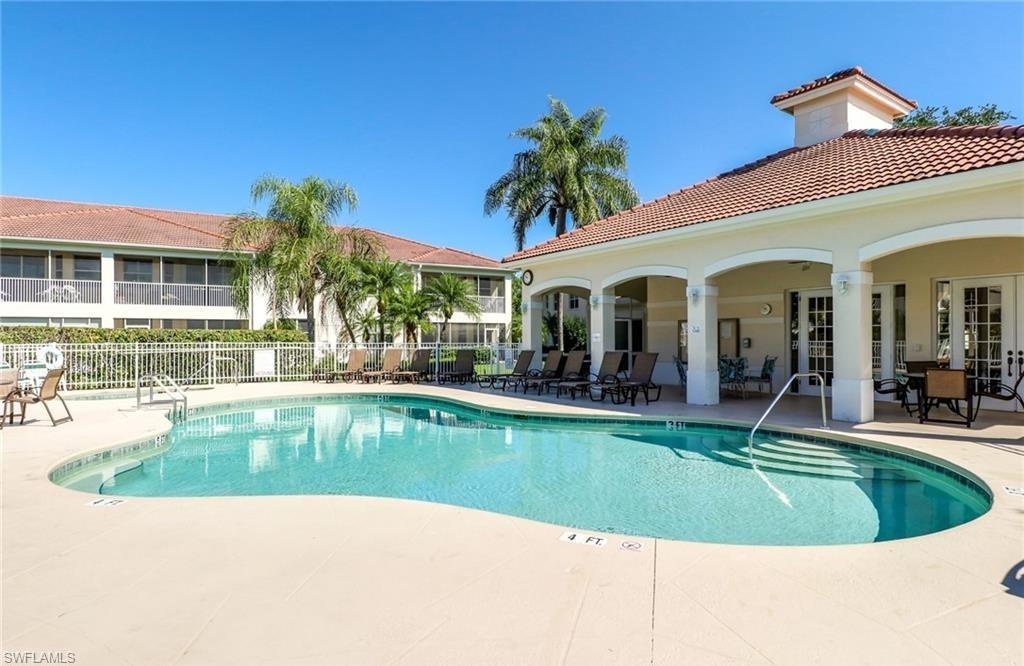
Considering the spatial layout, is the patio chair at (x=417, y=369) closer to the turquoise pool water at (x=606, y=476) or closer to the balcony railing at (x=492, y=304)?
the turquoise pool water at (x=606, y=476)

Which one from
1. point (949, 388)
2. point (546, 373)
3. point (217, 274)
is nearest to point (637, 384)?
point (546, 373)

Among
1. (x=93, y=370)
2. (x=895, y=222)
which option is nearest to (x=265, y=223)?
(x=93, y=370)

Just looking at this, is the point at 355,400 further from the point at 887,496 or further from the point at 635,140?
the point at 635,140

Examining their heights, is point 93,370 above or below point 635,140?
below

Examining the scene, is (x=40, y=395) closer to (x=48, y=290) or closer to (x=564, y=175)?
(x=48, y=290)

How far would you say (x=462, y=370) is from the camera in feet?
65.0

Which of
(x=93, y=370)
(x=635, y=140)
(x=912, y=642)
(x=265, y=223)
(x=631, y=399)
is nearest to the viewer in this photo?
(x=912, y=642)

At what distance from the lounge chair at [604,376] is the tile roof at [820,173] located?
3030mm

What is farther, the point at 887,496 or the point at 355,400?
the point at 355,400

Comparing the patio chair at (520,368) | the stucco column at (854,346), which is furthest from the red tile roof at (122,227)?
the stucco column at (854,346)

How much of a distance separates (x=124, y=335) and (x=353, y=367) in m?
7.54

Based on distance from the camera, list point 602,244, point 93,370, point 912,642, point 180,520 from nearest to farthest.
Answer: point 912,642
point 180,520
point 602,244
point 93,370

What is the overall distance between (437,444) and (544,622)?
23.9ft

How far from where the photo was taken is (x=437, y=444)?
403 inches
